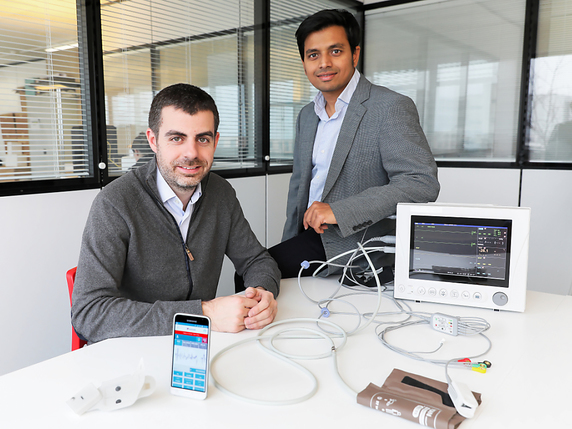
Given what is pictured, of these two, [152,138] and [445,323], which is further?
[152,138]

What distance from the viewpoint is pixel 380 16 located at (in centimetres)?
420

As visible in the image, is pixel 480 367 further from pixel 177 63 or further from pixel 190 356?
pixel 177 63

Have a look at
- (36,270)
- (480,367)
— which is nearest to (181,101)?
(480,367)

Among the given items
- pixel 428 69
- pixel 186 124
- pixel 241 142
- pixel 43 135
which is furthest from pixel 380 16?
pixel 186 124

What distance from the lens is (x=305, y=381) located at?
3.08 ft

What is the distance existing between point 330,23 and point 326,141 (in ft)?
1.53

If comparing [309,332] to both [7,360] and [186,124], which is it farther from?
[7,360]

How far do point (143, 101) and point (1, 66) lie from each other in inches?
30.0

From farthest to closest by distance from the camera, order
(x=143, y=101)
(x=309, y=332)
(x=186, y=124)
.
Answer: (x=143, y=101) → (x=186, y=124) → (x=309, y=332)

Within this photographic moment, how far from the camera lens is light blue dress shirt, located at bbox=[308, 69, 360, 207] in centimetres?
187

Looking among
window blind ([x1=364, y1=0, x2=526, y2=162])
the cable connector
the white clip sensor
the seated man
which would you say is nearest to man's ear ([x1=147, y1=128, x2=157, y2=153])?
the seated man

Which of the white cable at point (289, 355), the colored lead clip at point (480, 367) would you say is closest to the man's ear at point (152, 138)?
the white cable at point (289, 355)

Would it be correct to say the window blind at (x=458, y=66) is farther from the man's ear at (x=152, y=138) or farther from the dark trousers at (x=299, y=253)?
the man's ear at (x=152, y=138)

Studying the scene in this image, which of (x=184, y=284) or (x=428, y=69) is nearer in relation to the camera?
(x=184, y=284)
